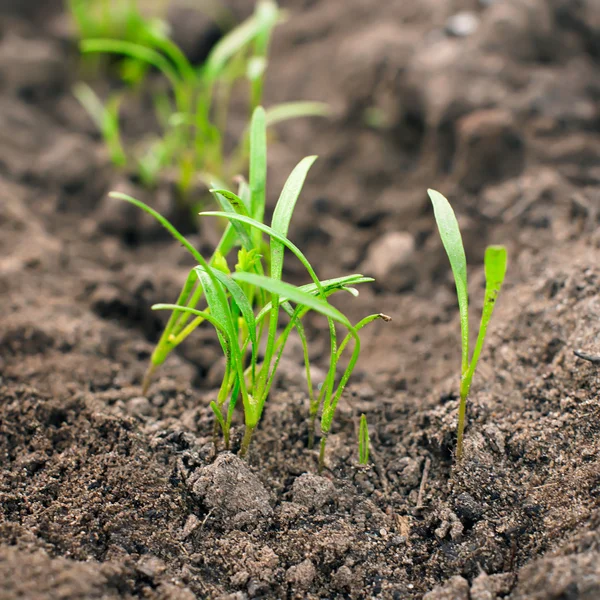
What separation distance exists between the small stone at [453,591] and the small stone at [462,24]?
6.94ft

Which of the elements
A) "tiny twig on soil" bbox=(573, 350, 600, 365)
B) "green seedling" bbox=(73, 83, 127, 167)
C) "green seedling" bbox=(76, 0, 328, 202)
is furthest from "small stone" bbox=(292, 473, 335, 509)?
"green seedling" bbox=(73, 83, 127, 167)

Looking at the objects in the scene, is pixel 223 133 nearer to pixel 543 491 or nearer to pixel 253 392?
pixel 253 392

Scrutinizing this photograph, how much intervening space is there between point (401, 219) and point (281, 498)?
123 cm

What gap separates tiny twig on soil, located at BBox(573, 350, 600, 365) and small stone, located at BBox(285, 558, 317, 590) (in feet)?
2.46

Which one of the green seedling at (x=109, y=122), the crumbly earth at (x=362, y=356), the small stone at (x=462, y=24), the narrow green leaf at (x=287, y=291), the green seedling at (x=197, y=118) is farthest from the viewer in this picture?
the small stone at (x=462, y=24)

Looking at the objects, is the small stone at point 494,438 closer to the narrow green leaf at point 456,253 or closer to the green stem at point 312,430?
→ the narrow green leaf at point 456,253

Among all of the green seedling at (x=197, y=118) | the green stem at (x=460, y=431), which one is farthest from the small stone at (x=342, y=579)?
the green seedling at (x=197, y=118)

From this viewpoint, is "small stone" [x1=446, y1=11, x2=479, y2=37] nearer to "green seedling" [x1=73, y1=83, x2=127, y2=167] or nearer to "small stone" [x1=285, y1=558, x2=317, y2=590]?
"green seedling" [x1=73, y1=83, x2=127, y2=167]

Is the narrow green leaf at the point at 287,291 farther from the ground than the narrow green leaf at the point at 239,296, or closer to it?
farther from the ground

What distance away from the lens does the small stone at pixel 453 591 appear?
1.13 m

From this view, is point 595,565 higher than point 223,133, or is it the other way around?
point 223,133

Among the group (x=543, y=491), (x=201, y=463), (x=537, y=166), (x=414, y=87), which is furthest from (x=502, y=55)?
(x=201, y=463)

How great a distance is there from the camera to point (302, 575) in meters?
1.20

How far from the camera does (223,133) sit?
2.75 metres
